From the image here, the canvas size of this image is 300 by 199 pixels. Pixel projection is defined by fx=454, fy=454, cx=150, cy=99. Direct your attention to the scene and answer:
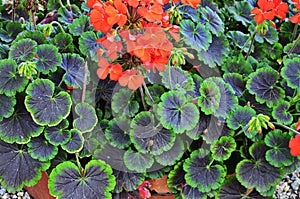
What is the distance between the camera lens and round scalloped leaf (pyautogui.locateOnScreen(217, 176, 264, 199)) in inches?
65.1

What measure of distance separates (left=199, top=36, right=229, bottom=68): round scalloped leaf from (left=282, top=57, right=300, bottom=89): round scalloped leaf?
26 cm

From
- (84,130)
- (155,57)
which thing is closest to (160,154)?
(84,130)

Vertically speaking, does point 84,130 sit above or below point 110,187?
above

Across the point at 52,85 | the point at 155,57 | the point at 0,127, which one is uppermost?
the point at 155,57

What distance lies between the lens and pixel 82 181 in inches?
60.3

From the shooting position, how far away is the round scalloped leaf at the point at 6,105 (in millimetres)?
1543

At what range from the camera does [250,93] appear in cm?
178

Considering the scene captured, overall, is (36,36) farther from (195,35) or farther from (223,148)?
(223,148)

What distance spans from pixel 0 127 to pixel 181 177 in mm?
659

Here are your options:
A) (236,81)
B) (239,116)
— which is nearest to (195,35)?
(236,81)

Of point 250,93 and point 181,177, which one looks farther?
point 250,93

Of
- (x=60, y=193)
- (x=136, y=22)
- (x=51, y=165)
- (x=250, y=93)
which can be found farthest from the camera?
(x=250, y=93)

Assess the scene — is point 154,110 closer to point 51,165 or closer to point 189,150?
point 189,150

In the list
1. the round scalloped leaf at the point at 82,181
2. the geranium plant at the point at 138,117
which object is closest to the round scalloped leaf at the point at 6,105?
the geranium plant at the point at 138,117
